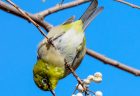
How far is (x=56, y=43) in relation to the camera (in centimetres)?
333

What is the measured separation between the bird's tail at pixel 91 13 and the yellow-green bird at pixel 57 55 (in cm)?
21

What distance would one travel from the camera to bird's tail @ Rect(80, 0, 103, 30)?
3664 mm

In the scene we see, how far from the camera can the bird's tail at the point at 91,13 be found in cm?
366

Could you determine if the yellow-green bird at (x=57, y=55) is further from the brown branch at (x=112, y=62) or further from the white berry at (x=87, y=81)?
the white berry at (x=87, y=81)

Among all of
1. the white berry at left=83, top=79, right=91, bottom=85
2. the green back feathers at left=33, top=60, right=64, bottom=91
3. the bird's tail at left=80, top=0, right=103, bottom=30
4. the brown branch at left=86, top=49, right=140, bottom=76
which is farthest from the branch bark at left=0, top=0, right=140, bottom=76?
the white berry at left=83, top=79, right=91, bottom=85

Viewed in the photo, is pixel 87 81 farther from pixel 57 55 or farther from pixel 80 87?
pixel 57 55

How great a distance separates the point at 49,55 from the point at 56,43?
12 centimetres

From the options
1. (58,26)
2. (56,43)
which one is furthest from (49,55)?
(58,26)

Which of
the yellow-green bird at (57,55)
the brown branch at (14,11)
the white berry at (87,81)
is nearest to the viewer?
the white berry at (87,81)

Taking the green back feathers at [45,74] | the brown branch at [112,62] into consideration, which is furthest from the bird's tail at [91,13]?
the green back feathers at [45,74]

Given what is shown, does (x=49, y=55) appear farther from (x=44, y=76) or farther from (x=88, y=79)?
(x=88, y=79)

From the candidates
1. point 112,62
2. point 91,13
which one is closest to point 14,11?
point 91,13

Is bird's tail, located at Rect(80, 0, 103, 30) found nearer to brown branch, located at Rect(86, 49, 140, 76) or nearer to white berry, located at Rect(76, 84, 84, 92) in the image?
brown branch, located at Rect(86, 49, 140, 76)

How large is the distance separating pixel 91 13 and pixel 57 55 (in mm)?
631
